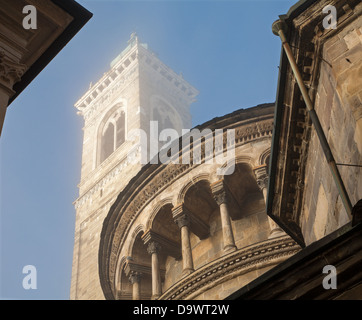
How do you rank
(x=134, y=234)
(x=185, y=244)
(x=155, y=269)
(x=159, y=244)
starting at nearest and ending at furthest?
(x=185, y=244), (x=155, y=269), (x=159, y=244), (x=134, y=234)

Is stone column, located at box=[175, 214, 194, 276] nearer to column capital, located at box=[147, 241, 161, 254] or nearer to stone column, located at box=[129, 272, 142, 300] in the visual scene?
column capital, located at box=[147, 241, 161, 254]

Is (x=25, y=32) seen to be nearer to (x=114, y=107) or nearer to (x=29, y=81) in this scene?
(x=29, y=81)

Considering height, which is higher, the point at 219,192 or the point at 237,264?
the point at 219,192

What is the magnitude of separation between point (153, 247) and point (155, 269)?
784 mm

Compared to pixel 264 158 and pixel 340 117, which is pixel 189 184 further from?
pixel 340 117

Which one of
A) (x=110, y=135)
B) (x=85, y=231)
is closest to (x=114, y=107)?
(x=110, y=135)

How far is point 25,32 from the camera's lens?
8008 mm

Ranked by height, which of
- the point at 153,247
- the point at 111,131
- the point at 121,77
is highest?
the point at 121,77

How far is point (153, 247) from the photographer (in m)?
18.6

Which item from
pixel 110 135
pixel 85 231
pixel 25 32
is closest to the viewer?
pixel 25 32

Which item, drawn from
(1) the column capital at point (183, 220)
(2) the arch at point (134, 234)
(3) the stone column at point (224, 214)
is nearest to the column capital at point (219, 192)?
(3) the stone column at point (224, 214)

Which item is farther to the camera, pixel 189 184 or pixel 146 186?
pixel 146 186

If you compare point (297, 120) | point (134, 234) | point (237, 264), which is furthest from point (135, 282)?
point (297, 120)
